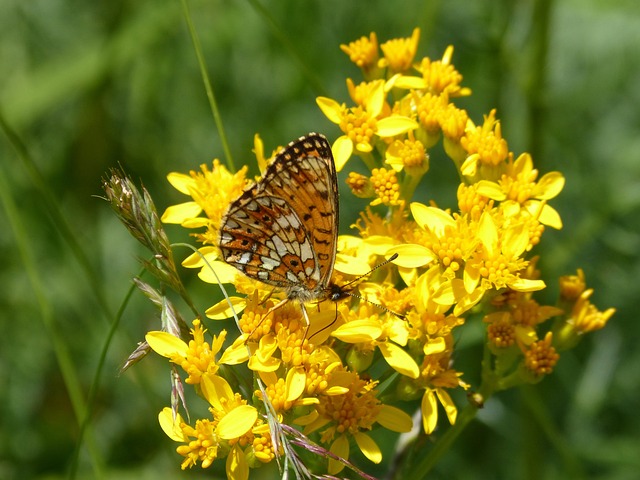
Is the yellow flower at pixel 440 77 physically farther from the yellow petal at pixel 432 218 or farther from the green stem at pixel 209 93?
the green stem at pixel 209 93

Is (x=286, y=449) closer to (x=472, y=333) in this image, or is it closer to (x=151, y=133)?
(x=472, y=333)

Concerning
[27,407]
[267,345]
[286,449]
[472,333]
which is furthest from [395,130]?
[27,407]

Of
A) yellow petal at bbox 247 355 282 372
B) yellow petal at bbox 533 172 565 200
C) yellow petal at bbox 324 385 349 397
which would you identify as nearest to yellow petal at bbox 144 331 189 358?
yellow petal at bbox 247 355 282 372

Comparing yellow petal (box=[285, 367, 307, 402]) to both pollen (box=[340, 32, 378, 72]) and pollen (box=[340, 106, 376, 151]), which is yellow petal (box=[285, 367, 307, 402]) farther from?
pollen (box=[340, 32, 378, 72])

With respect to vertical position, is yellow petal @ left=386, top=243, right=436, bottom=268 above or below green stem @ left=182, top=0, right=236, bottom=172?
below

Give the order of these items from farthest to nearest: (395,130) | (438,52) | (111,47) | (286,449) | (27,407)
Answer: (438,52) < (111,47) < (27,407) < (395,130) < (286,449)

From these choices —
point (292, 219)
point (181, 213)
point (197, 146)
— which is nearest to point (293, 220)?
point (292, 219)
